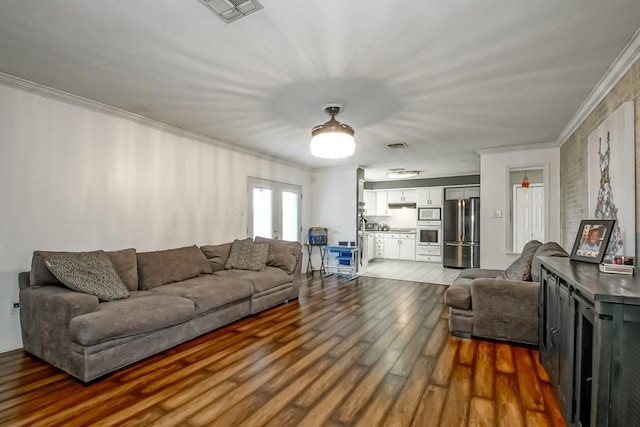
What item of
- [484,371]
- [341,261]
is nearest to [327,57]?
[484,371]

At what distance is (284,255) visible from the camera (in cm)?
473

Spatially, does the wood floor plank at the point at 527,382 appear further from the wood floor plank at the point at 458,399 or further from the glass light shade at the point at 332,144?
the glass light shade at the point at 332,144

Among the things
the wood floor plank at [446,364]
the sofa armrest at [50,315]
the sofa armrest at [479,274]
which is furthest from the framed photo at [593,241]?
the sofa armrest at [50,315]

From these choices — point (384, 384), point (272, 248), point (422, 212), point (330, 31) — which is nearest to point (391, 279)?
point (272, 248)

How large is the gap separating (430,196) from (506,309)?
6360 mm

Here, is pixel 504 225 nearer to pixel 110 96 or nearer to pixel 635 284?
pixel 635 284

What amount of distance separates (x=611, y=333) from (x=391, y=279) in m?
5.24

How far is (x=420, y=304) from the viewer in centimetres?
454

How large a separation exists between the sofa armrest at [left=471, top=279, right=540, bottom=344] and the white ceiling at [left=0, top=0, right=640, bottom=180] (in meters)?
1.95

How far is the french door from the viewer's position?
579 cm

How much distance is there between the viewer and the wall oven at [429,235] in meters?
8.89

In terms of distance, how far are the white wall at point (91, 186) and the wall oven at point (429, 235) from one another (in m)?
6.00

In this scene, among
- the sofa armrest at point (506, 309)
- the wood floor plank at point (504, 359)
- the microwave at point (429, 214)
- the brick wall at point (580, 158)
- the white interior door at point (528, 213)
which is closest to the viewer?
the brick wall at point (580, 158)

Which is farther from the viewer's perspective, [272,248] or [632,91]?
[272,248]
